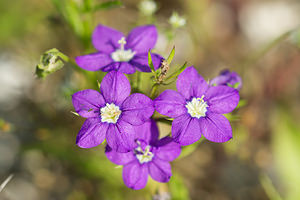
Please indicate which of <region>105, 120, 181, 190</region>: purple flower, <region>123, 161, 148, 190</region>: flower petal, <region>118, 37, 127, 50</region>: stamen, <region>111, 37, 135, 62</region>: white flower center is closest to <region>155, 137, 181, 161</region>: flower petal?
<region>105, 120, 181, 190</region>: purple flower

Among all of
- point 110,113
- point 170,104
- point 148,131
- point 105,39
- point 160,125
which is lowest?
point 160,125

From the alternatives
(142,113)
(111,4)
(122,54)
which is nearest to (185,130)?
(142,113)

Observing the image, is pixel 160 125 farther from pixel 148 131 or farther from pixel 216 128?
pixel 216 128

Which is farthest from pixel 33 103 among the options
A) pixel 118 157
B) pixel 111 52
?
pixel 118 157

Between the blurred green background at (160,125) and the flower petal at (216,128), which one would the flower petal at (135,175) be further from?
the blurred green background at (160,125)

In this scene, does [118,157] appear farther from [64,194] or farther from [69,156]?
[64,194]
